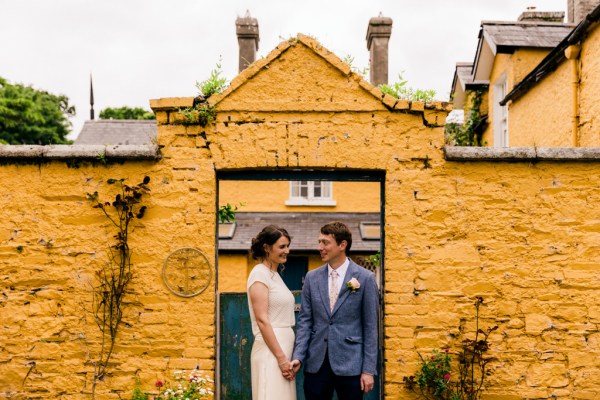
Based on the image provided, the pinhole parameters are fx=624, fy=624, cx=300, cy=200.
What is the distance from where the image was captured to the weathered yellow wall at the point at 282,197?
1814cm

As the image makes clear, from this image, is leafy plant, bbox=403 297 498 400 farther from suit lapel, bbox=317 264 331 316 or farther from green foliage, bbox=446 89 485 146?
green foliage, bbox=446 89 485 146

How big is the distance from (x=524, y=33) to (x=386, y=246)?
745 centimetres

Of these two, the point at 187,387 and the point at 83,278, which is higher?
the point at 83,278

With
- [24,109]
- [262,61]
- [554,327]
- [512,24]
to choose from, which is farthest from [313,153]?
[24,109]

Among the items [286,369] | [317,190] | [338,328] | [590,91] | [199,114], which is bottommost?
[286,369]

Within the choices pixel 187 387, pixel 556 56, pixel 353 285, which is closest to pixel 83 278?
pixel 187 387

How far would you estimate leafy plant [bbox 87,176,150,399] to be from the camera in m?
5.53

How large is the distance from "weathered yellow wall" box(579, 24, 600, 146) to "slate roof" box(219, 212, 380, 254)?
350 inches

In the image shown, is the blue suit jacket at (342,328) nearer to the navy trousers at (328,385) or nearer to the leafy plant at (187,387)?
the navy trousers at (328,385)

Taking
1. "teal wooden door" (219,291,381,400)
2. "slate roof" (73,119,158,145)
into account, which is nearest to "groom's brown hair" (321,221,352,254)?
"teal wooden door" (219,291,381,400)

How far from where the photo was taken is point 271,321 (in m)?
5.09

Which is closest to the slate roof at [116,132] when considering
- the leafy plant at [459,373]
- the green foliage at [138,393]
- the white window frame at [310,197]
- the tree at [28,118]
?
the white window frame at [310,197]

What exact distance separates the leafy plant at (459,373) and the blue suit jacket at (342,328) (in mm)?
781

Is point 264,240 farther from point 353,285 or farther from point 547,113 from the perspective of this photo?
point 547,113
